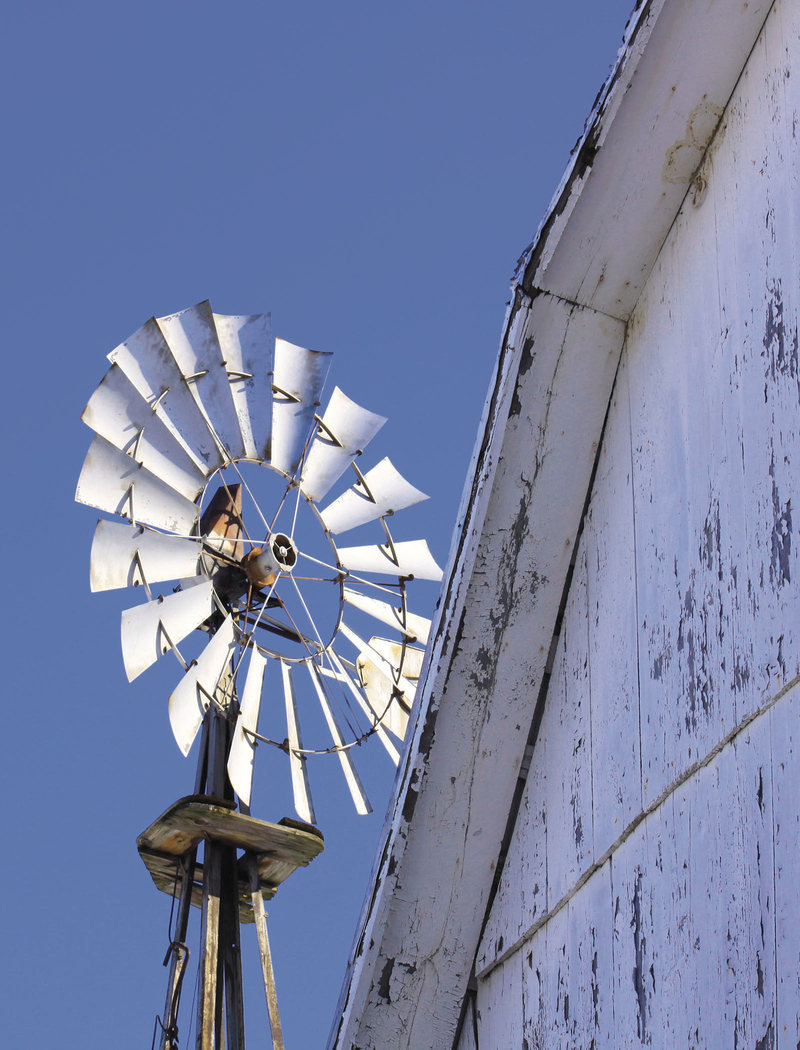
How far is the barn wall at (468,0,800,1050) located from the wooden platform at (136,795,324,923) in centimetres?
349

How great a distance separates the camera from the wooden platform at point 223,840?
5.79 meters

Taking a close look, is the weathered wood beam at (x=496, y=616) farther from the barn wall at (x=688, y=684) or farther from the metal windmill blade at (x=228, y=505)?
the metal windmill blade at (x=228, y=505)

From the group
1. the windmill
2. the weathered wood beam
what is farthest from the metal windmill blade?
the weathered wood beam

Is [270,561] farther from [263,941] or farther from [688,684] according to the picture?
[688,684]

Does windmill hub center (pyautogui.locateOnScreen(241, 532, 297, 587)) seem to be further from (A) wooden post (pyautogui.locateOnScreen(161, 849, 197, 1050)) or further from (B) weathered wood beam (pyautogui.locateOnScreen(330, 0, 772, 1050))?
(B) weathered wood beam (pyautogui.locateOnScreen(330, 0, 772, 1050))

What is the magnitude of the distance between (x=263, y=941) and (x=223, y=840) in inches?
22.6

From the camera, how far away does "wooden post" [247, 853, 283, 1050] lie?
235 inches

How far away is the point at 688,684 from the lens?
5.71ft

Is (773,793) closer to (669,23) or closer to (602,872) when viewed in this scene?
(602,872)

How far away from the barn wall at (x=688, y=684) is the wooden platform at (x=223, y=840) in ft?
11.5

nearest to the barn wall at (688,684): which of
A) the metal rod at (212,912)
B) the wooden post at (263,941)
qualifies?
A: the metal rod at (212,912)

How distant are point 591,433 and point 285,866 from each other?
4.35 metres

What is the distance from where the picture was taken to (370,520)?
698 centimetres

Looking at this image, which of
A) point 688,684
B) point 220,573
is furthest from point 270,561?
point 688,684
